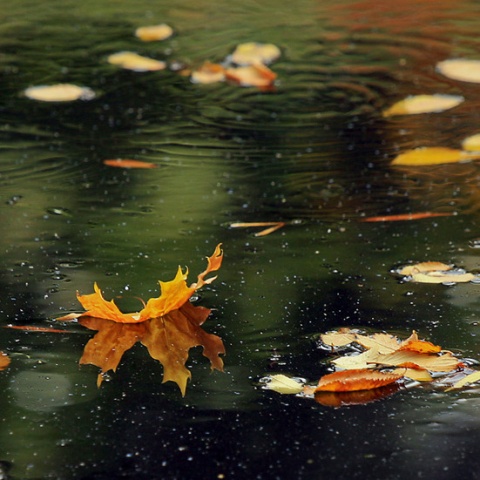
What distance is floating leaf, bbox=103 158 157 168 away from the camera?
155 inches

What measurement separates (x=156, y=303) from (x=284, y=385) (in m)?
0.51

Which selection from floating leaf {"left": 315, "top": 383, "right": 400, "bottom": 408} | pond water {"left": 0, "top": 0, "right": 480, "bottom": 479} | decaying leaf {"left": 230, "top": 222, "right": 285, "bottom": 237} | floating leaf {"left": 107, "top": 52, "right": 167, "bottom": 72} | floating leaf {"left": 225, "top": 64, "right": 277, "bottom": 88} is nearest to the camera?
pond water {"left": 0, "top": 0, "right": 480, "bottom": 479}

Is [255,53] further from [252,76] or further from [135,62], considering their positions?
[135,62]

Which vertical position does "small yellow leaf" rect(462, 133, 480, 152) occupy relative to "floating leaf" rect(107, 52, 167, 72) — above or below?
below

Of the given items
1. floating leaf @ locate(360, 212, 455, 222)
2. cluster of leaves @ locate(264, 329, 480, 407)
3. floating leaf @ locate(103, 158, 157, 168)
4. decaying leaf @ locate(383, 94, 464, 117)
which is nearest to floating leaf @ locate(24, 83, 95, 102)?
floating leaf @ locate(103, 158, 157, 168)

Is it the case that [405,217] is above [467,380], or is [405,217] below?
below

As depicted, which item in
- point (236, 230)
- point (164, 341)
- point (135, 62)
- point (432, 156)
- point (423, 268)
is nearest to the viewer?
point (164, 341)

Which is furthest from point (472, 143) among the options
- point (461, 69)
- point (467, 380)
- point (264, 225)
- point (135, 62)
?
point (467, 380)

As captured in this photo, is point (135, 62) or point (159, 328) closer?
point (159, 328)

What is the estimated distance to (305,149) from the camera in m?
4.07

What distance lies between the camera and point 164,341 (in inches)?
101

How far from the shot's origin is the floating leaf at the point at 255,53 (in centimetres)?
501

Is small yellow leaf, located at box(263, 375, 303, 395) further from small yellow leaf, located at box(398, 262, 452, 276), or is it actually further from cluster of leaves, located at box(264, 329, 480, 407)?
small yellow leaf, located at box(398, 262, 452, 276)

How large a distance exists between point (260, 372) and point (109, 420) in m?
0.39
